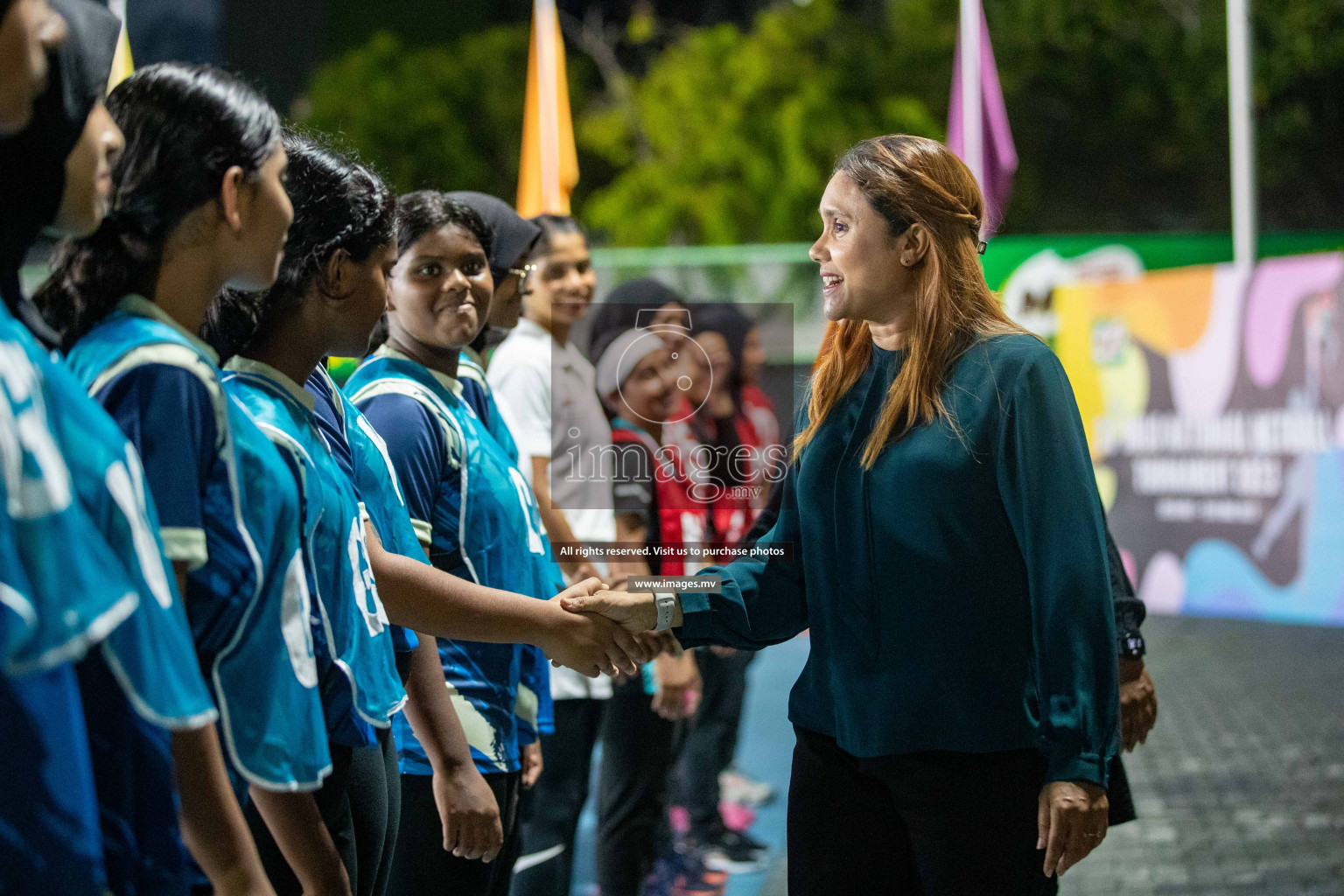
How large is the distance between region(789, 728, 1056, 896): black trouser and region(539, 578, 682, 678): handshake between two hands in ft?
1.37

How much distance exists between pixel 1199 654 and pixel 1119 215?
1012 inches

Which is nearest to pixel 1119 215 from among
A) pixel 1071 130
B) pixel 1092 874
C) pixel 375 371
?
pixel 1071 130

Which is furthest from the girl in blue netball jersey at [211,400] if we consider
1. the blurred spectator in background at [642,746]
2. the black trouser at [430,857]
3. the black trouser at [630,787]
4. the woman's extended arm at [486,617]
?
the black trouser at [630,787]

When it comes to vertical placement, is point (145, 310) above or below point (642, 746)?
above

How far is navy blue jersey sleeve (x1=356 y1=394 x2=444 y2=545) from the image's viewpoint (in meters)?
2.60

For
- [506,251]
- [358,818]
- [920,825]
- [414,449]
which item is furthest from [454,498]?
[920,825]

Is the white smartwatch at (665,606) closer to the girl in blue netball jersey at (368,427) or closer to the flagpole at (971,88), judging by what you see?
the girl in blue netball jersey at (368,427)

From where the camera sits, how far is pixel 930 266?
2.29m

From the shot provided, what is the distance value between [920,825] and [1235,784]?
4.66 metres

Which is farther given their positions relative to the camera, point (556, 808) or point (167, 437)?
point (556, 808)

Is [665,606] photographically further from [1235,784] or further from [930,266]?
[1235,784]

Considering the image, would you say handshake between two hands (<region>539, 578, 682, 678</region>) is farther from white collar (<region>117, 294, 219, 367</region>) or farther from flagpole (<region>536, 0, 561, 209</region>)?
flagpole (<region>536, 0, 561, 209</region>)

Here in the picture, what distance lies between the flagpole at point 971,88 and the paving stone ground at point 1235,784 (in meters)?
3.51

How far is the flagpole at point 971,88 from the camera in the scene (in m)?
8.03
